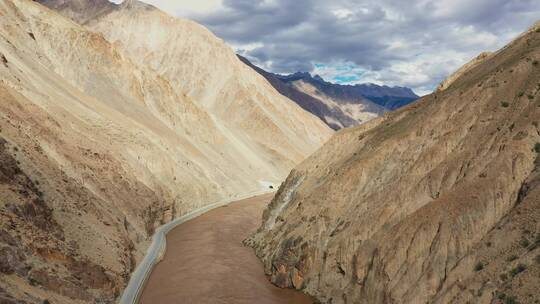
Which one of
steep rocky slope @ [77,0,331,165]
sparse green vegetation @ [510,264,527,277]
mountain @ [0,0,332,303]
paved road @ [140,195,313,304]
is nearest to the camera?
sparse green vegetation @ [510,264,527,277]

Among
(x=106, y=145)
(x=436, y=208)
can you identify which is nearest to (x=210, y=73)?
(x=106, y=145)

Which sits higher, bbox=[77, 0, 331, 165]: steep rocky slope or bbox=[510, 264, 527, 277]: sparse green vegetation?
bbox=[77, 0, 331, 165]: steep rocky slope

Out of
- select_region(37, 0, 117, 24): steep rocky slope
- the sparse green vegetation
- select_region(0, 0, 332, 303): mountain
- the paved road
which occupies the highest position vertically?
select_region(37, 0, 117, 24): steep rocky slope

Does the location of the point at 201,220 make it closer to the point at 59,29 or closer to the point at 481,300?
the point at 481,300

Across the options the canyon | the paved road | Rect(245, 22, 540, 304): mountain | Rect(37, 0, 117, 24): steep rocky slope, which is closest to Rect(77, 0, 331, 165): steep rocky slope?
Rect(37, 0, 117, 24): steep rocky slope

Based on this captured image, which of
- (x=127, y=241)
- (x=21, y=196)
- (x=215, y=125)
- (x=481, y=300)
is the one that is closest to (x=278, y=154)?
(x=215, y=125)

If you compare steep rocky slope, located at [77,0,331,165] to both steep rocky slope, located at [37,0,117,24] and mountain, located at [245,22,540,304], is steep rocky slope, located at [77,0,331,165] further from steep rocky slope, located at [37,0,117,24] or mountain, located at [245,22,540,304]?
mountain, located at [245,22,540,304]
